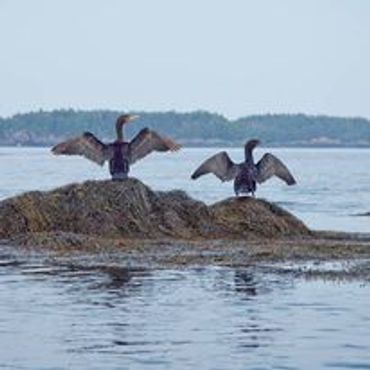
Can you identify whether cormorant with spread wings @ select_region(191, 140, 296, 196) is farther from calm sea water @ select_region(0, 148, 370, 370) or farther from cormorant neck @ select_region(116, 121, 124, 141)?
calm sea water @ select_region(0, 148, 370, 370)

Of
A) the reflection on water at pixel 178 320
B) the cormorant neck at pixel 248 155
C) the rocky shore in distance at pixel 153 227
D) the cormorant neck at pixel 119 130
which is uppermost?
the cormorant neck at pixel 119 130

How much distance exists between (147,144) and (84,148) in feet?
4.45

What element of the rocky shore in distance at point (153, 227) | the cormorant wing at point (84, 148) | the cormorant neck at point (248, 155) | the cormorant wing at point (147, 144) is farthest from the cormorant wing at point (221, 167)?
the cormorant wing at point (84, 148)

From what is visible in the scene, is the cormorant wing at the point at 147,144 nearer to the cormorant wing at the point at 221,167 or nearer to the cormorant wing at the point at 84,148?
the cormorant wing at the point at 84,148

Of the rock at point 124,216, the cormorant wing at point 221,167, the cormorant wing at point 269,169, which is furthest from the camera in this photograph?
the cormorant wing at point 269,169

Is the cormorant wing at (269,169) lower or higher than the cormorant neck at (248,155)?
lower

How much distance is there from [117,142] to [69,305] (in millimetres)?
12058

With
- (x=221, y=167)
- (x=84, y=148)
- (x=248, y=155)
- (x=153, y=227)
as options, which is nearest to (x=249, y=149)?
(x=248, y=155)

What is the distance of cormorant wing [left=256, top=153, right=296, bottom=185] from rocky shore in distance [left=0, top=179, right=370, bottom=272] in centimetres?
167

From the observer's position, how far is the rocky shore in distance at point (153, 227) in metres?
27.2

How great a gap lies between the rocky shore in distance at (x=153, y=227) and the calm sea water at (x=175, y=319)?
2.17 m

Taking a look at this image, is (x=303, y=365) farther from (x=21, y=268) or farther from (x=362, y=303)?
(x=21, y=268)

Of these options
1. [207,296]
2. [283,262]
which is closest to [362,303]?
[207,296]

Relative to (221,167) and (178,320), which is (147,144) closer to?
(221,167)
